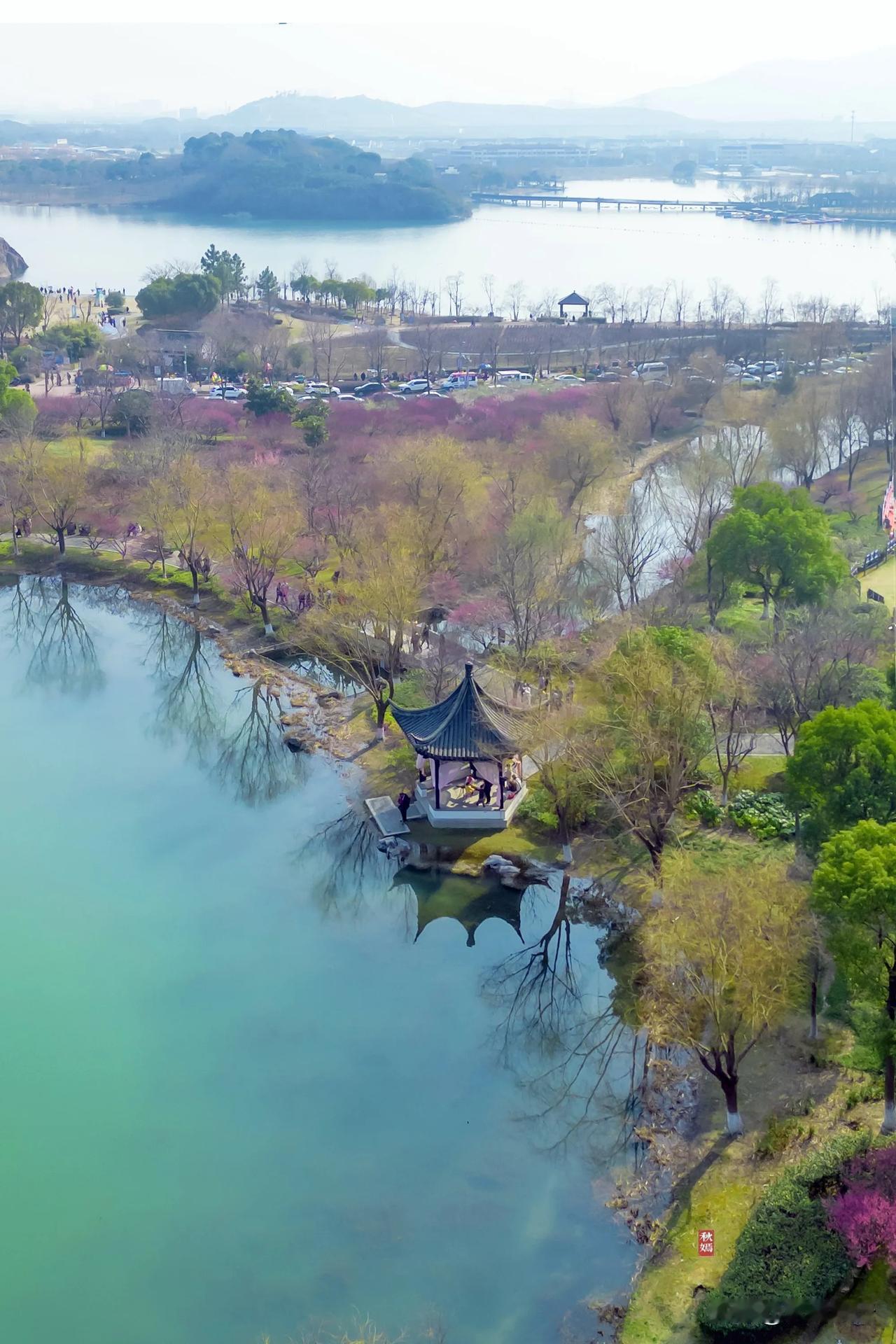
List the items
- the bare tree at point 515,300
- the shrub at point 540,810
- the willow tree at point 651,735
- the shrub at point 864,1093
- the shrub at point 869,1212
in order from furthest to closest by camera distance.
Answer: the bare tree at point 515,300, the shrub at point 540,810, the willow tree at point 651,735, the shrub at point 864,1093, the shrub at point 869,1212

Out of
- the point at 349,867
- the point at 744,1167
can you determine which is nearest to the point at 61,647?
the point at 349,867

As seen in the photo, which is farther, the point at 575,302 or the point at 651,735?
the point at 575,302

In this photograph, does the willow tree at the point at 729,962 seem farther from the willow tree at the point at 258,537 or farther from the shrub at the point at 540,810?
the willow tree at the point at 258,537

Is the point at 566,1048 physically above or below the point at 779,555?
below

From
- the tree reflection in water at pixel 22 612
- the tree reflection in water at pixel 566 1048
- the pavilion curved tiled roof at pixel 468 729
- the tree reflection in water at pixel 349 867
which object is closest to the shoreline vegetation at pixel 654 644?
the tree reflection in water at pixel 566 1048

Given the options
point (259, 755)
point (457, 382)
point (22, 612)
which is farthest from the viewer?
point (457, 382)

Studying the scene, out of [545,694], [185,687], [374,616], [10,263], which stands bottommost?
[185,687]

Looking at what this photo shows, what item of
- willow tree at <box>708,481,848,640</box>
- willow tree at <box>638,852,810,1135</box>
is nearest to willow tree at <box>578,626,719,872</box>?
willow tree at <box>638,852,810,1135</box>

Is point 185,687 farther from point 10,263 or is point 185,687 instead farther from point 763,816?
point 10,263
